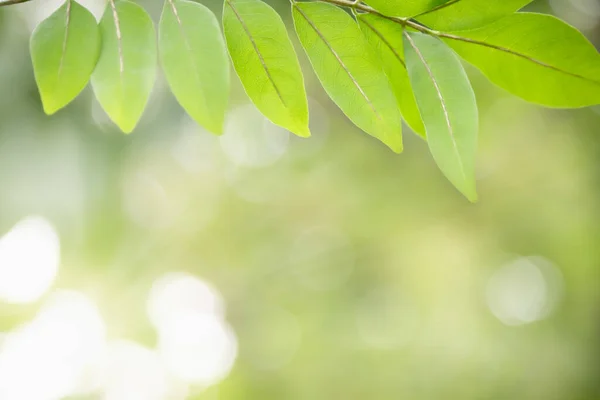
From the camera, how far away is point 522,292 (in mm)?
2836

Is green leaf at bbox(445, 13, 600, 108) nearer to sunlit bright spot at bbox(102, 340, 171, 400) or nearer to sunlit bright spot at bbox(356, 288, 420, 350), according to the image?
sunlit bright spot at bbox(356, 288, 420, 350)

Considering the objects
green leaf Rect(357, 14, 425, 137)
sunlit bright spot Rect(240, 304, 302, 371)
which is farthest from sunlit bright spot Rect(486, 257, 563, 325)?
green leaf Rect(357, 14, 425, 137)

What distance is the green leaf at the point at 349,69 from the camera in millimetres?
229

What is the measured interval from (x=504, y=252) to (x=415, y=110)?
8.76 feet

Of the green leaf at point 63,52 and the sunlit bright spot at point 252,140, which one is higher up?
the green leaf at point 63,52

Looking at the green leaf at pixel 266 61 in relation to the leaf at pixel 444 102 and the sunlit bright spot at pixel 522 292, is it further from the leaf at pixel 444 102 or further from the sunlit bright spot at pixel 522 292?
the sunlit bright spot at pixel 522 292

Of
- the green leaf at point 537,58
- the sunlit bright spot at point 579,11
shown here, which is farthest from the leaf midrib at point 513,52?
the sunlit bright spot at point 579,11

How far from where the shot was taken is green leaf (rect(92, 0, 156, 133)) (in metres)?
0.24

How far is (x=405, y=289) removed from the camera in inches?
109

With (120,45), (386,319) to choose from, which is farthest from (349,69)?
(386,319)

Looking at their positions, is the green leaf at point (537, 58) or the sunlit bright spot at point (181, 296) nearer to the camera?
the green leaf at point (537, 58)

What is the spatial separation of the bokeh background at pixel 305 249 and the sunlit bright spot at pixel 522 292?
0.04 ft

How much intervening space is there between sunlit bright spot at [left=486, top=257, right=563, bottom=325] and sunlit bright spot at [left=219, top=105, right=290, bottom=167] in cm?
137

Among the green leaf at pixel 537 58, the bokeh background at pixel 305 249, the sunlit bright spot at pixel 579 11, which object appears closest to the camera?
the green leaf at pixel 537 58
